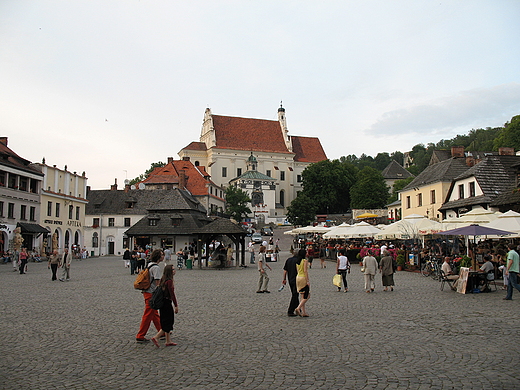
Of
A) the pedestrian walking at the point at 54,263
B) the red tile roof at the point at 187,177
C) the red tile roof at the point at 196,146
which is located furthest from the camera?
the red tile roof at the point at 196,146

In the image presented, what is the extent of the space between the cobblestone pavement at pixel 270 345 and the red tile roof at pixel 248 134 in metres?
101

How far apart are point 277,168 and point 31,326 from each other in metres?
108

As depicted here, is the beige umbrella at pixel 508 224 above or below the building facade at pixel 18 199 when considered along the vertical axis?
below

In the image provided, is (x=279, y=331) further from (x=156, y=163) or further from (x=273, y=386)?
(x=156, y=163)

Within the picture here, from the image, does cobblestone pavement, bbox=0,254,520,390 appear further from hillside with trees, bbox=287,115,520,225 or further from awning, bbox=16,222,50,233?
hillside with trees, bbox=287,115,520,225

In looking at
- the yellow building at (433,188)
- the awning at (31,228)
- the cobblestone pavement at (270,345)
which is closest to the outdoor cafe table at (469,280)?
the cobblestone pavement at (270,345)

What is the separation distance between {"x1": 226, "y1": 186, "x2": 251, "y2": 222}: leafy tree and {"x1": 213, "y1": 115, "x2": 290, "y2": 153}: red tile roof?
21.5 meters

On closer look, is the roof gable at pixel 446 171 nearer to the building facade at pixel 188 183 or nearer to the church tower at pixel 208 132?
the building facade at pixel 188 183

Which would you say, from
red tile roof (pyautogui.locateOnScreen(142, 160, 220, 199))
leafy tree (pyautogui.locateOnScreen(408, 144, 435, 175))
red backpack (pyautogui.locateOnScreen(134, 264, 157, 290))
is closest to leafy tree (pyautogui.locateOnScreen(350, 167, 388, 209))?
red tile roof (pyautogui.locateOnScreen(142, 160, 220, 199))

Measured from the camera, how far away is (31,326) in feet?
34.7

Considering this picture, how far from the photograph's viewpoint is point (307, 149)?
126 m

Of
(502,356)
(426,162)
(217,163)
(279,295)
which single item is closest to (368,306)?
(279,295)

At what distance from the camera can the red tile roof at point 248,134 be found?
379 feet

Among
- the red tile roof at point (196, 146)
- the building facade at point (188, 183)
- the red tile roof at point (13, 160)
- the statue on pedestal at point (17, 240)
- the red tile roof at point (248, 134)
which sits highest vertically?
the red tile roof at point (248, 134)
